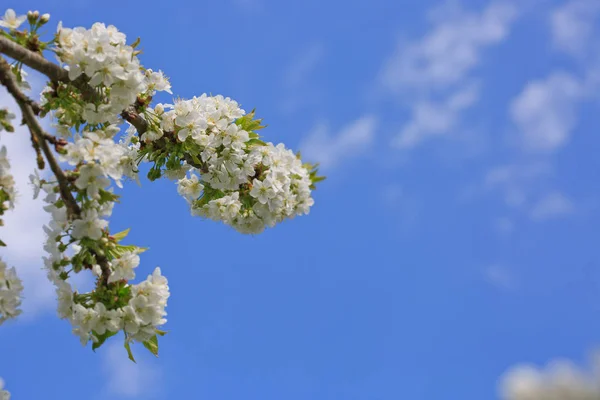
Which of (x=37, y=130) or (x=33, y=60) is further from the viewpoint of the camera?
(x=33, y=60)

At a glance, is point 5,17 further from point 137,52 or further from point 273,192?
point 273,192

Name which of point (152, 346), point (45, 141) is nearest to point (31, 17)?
point (45, 141)

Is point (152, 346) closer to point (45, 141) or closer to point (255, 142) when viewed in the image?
point (45, 141)

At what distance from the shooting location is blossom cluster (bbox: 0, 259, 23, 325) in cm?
475

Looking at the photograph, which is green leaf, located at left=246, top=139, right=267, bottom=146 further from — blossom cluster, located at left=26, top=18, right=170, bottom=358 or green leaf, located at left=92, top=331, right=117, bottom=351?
green leaf, located at left=92, top=331, right=117, bottom=351

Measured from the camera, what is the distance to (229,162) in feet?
20.9

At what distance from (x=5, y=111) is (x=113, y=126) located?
88 centimetres


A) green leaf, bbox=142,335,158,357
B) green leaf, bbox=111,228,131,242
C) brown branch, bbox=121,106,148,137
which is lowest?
green leaf, bbox=142,335,158,357

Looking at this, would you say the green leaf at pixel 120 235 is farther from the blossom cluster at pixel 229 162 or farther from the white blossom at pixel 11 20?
the white blossom at pixel 11 20

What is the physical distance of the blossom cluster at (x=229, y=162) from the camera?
6207 mm

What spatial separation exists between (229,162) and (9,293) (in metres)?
2.38

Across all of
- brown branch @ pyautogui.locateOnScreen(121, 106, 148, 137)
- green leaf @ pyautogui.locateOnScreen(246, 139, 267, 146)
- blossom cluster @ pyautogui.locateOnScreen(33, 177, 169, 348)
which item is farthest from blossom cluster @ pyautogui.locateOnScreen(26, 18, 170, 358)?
green leaf @ pyautogui.locateOnScreen(246, 139, 267, 146)

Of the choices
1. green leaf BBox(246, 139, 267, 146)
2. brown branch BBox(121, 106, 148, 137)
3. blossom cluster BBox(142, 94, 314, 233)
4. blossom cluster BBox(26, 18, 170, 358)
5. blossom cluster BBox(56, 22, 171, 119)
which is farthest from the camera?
green leaf BBox(246, 139, 267, 146)

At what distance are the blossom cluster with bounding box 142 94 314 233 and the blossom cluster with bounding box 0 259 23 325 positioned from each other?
185cm
